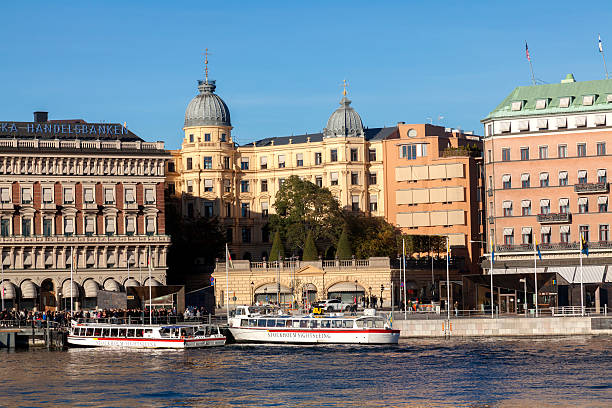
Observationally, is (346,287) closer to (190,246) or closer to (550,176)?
(190,246)

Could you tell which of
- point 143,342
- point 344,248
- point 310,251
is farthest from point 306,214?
point 143,342

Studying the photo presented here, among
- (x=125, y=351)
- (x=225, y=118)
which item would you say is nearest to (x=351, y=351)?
(x=125, y=351)

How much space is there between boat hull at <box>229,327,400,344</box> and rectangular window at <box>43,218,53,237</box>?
39.6 metres

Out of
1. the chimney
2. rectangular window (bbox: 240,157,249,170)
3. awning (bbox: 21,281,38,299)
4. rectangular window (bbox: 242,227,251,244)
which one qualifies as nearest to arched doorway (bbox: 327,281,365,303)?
rectangular window (bbox: 242,227,251,244)

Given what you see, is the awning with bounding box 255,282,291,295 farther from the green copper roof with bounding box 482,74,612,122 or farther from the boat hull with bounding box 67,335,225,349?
the boat hull with bounding box 67,335,225,349

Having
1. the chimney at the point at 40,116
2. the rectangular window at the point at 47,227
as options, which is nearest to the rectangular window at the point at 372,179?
the chimney at the point at 40,116

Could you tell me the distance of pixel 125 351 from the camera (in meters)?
125

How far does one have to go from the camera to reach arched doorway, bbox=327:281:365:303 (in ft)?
518

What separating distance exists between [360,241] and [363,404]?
79984 millimetres

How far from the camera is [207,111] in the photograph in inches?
7224

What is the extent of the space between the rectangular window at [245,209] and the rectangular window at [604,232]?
2067 inches

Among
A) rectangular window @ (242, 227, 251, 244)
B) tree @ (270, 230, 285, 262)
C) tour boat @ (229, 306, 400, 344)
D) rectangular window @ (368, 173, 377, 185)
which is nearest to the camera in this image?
tour boat @ (229, 306, 400, 344)

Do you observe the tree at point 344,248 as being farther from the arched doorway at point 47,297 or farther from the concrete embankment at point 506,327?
the arched doorway at point 47,297

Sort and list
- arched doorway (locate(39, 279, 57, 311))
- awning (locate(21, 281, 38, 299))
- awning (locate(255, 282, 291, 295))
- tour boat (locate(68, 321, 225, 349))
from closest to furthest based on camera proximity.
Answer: tour boat (locate(68, 321, 225, 349))
awning (locate(21, 281, 38, 299))
awning (locate(255, 282, 291, 295))
arched doorway (locate(39, 279, 57, 311))
